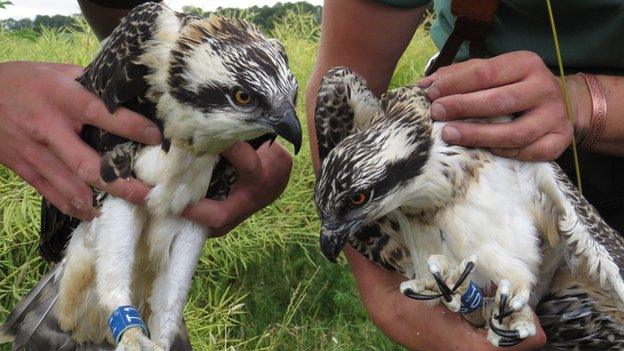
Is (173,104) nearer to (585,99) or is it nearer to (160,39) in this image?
(160,39)

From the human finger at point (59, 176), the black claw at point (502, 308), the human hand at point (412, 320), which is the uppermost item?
the human finger at point (59, 176)

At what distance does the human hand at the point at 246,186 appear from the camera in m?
3.20

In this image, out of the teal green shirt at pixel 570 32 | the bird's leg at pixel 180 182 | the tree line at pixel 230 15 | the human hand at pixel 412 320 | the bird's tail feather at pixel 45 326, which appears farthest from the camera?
the tree line at pixel 230 15

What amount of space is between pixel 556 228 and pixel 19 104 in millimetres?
1937

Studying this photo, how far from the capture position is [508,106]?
2.88 meters

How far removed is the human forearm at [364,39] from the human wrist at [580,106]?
843mm

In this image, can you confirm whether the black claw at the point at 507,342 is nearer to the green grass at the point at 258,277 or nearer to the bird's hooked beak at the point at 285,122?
the bird's hooked beak at the point at 285,122

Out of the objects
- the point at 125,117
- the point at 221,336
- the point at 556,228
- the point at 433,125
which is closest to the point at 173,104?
the point at 125,117

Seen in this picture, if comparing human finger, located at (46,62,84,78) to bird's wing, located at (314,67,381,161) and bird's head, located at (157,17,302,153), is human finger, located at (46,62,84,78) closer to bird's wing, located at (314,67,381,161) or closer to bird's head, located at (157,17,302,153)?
bird's head, located at (157,17,302,153)

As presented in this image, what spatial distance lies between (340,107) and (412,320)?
0.88 m

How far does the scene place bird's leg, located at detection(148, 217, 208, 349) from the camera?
333 cm

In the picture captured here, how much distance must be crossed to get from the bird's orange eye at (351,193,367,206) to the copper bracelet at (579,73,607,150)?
0.89m

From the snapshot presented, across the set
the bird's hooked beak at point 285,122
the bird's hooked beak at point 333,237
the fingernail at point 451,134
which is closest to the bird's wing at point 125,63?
the bird's hooked beak at point 285,122

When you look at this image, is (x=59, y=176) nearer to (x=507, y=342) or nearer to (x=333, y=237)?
(x=333, y=237)
